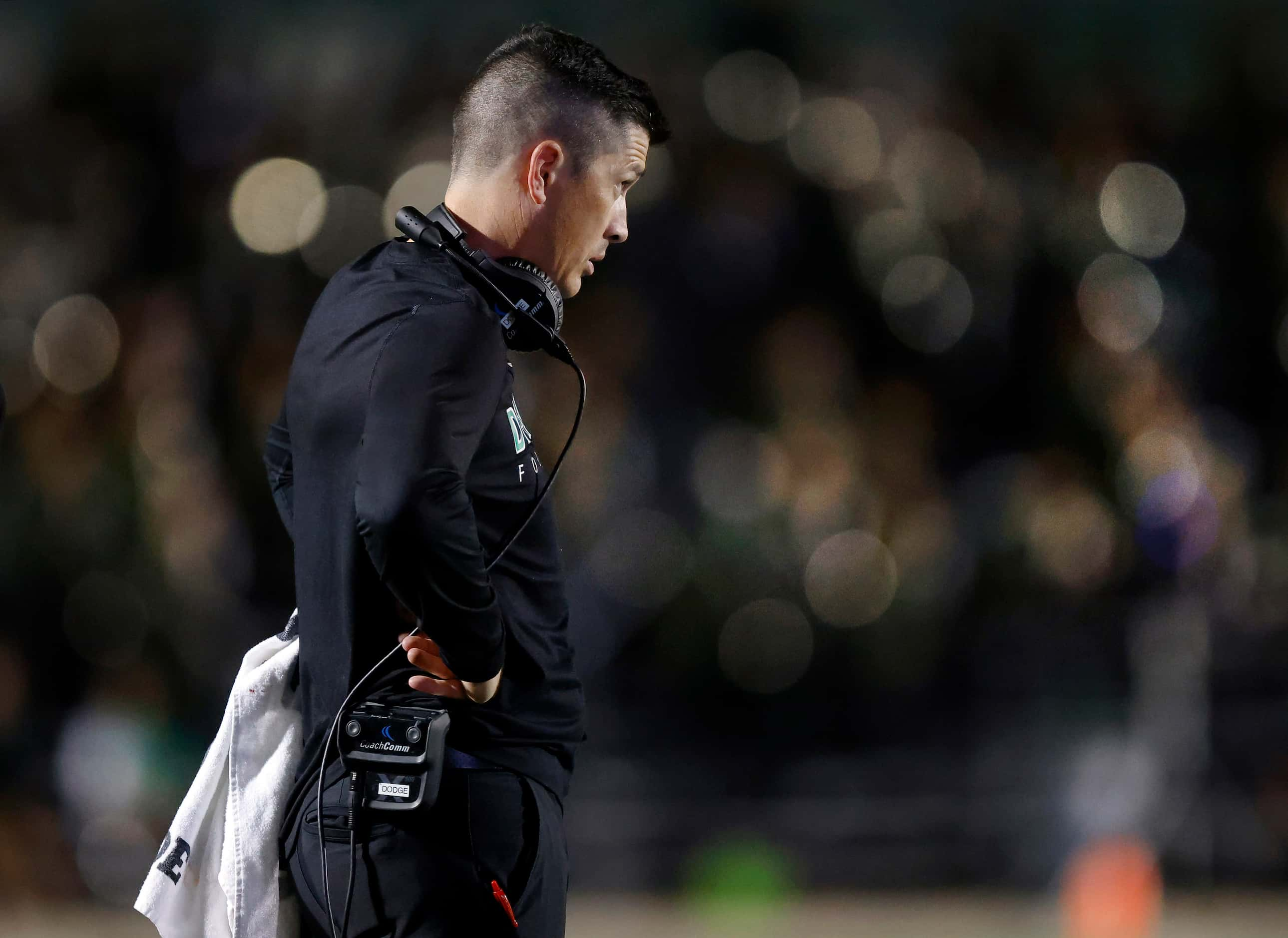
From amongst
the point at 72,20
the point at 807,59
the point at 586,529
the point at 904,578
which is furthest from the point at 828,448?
the point at 72,20

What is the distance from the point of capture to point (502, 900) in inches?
78.7

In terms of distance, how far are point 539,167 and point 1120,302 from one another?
4.91 meters

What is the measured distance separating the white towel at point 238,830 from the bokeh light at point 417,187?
5385 mm

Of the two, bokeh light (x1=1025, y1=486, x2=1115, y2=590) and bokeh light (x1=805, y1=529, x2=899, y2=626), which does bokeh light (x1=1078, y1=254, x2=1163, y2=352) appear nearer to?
bokeh light (x1=1025, y1=486, x2=1115, y2=590)

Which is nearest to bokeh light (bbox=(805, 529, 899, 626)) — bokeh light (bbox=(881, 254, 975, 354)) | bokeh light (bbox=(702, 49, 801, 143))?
bokeh light (bbox=(881, 254, 975, 354))

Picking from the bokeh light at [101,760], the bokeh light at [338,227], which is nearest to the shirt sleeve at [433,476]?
the bokeh light at [101,760]

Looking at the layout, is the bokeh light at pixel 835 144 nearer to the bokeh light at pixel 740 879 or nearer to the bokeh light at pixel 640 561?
the bokeh light at pixel 640 561

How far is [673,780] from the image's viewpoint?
610cm

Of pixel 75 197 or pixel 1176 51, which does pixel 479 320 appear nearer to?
pixel 75 197

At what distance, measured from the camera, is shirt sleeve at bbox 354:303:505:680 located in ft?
6.13

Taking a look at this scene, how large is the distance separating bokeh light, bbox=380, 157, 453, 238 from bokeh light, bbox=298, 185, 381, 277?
5cm

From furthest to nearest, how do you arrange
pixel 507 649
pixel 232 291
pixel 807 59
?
pixel 807 59 < pixel 232 291 < pixel 507 649

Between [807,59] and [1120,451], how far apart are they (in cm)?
248

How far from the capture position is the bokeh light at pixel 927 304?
6.84m
